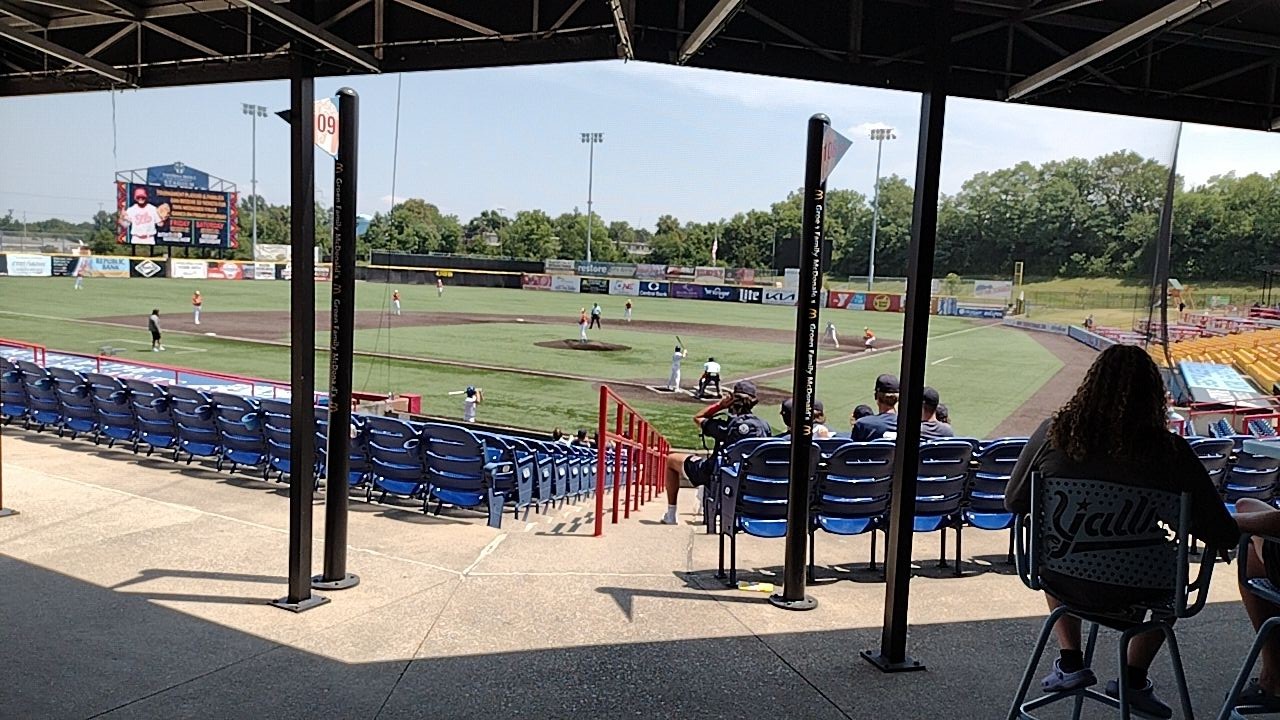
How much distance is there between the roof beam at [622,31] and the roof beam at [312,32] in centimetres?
149

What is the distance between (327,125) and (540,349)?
33.2 m

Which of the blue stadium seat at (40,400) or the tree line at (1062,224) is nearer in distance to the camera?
the blue stadium seat at (40,400)

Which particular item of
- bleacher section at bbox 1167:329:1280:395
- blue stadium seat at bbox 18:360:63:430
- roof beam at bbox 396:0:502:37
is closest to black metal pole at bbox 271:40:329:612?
roof beam at bbox 396:0:502:37

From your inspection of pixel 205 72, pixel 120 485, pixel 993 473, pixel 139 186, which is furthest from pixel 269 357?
pixel 993 473

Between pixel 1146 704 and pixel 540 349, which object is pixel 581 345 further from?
pixel 1146 704

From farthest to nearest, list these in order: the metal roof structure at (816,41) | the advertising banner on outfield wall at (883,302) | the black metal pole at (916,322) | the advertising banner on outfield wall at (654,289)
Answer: the advertising banner on outfield wall at (654,289)
the advertising banner on outfield wall at (883,302)
the metal roof structure at (816,41)
the black metal pole at (916,322)

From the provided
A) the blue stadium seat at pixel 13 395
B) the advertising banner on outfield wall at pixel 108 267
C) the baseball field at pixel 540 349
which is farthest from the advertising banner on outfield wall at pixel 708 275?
the blue stadium seat at pixel 13 395

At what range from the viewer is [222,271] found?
57281 millimetres

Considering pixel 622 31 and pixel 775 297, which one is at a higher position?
pixel 622 31

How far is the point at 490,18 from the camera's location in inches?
203

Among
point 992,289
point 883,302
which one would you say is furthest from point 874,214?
point 883,302

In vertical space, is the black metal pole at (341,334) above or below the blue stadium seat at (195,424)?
above

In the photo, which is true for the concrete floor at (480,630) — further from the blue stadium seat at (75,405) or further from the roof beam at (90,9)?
the blue stadium seat at (75,405)

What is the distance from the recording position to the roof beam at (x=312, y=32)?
14.2 feet
